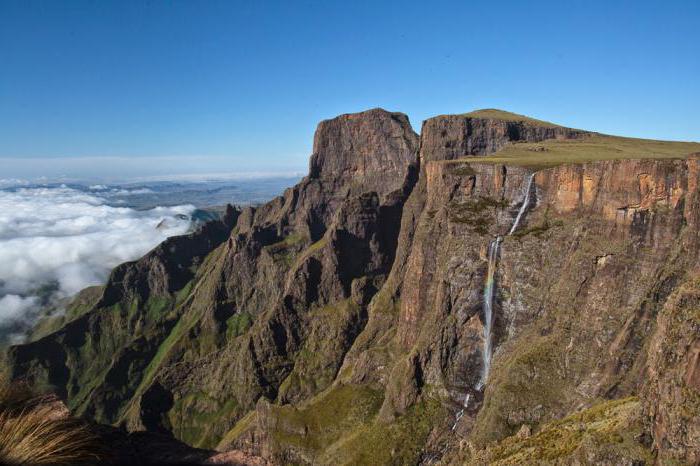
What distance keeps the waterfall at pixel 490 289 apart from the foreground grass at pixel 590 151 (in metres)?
9.02

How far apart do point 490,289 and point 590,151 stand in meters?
50.7

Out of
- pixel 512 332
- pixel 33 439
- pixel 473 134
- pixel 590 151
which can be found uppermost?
pixel 473 134

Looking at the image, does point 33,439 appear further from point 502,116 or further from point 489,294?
point 502,116

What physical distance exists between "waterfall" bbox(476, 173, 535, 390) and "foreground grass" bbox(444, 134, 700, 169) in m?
9.02

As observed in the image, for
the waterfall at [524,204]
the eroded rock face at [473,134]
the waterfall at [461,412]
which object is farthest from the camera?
the eroded rock face at [473,134]

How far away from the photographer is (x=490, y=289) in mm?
94562

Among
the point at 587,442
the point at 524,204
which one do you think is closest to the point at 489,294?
the point at 524,204

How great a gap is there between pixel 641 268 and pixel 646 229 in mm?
6337

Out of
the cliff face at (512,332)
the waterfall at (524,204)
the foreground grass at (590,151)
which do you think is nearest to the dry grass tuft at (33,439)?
the cliff face at (512,332)

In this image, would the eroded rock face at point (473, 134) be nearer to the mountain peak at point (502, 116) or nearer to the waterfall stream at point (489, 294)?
the mountain peak at point (502, 116)

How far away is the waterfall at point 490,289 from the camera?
9288 cm

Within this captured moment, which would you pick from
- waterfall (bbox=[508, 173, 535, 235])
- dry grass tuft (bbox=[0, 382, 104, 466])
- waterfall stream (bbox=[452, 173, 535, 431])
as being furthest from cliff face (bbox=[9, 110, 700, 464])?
dry grass tuft (bbox=[0, 382, 104, 466])

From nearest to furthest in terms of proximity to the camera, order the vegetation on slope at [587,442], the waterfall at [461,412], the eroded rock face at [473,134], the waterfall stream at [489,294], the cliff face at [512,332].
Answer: the vegetation on slope at [587,442]
the cliff face at [512,332]
the waterfall at [461,412]
the waterfall stream at [489,294]
the eroded rock face at [473,134]

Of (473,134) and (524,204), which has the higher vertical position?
(473,134)
